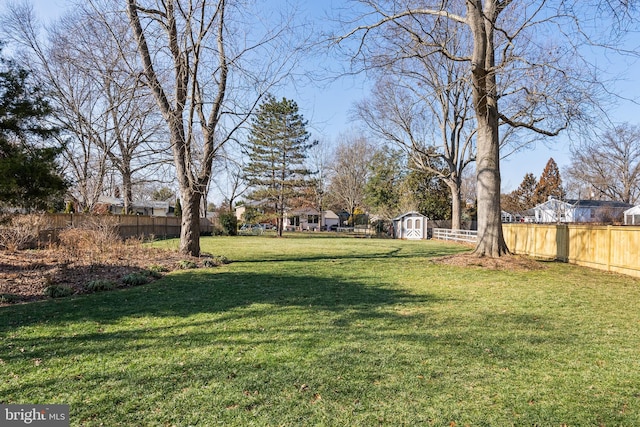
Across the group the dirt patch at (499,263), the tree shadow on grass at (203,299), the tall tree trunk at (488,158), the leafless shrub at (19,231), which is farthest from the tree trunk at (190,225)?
the tall tree trunk at (488,158)

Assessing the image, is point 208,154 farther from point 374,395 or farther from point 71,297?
point 374,395

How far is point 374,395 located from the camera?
2.85m

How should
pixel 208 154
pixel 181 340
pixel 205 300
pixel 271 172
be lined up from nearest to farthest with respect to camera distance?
1. pixel 181 340
2. pixel 205 300
3. pixel 208 154
4. pixel 271 172

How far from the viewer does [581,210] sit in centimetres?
4072

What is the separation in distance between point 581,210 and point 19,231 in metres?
48.8


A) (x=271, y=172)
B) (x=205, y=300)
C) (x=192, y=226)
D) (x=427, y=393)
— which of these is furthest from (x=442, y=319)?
(x=271, y=172)

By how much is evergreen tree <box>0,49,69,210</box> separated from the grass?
99.7 inches

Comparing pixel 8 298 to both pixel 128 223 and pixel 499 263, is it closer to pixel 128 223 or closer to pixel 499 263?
pixel 499 263

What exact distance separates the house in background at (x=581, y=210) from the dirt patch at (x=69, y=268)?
38.3 m

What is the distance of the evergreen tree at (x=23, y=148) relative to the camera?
663 centimetres

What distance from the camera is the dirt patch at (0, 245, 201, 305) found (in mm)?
6448

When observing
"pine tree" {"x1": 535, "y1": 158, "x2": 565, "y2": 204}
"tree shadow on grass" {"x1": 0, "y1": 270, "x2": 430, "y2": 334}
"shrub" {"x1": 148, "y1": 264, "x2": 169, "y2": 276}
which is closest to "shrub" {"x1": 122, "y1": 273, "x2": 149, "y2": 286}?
"tree shadow on grass" {"x1": 0, "y1": 270, "x2": 430, "y2": 334}

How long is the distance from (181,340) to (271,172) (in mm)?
29722

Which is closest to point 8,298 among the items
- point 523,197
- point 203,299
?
point 203,299
